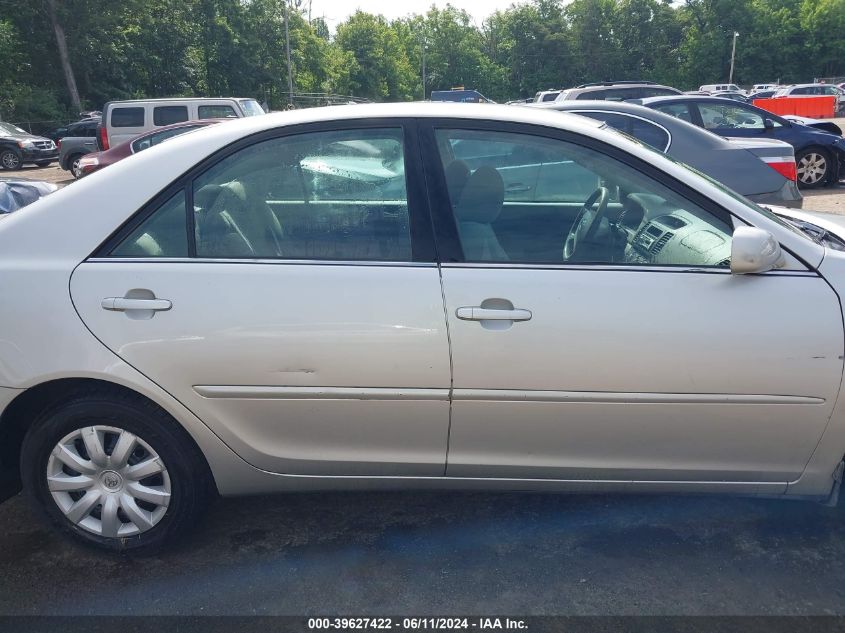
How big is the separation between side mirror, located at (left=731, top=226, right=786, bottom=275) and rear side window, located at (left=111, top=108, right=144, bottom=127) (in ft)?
54.6

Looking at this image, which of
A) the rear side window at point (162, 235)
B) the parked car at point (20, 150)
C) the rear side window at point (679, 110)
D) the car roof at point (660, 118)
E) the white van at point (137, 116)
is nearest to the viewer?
the rear side window at point (162, 235)

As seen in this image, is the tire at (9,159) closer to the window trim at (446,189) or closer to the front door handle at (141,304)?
the front door handle at (141,304)

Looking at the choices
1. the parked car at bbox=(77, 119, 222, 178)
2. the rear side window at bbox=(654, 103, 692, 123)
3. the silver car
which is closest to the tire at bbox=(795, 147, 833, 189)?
the rear side window at bbox=(654, 103, 692, 123)

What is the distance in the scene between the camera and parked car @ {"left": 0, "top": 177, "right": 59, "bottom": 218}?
5.80 m

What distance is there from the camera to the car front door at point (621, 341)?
241 centimetres

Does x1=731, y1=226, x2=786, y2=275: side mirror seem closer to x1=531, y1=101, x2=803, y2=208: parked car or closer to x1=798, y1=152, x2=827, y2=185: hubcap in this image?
x1=531, y1=101, x2=803, y2=208: parked car

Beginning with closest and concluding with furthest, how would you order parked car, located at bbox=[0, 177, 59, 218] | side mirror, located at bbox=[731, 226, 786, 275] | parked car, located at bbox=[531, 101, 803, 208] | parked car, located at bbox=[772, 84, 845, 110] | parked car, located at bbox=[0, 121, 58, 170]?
1. side mirror, located at bbox=[731, 226, 786, 275]
2. parked car, located at bbox=[0, 177, 59, 218]
3. parked car, located at bbox=[531, 101, 803, 208]
4. parked car, located at bbox=[0, 121, 58, 170]
5. parked car, located at bbox=[772, 84, 845, 110]

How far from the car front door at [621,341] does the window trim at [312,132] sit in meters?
0.05

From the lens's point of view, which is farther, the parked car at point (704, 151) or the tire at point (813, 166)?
the tire at point (813, 166)

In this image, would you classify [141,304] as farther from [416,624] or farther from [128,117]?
[128,117]

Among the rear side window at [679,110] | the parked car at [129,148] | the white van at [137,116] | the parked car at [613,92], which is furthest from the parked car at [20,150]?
the rear side window at [679,110]

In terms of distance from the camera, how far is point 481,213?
2650mm

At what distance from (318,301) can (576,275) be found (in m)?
0.91

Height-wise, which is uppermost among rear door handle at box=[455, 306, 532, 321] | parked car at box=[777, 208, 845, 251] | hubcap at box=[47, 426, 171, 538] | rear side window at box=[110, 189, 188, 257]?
parked car at box=[777, 208, 845, 251]
